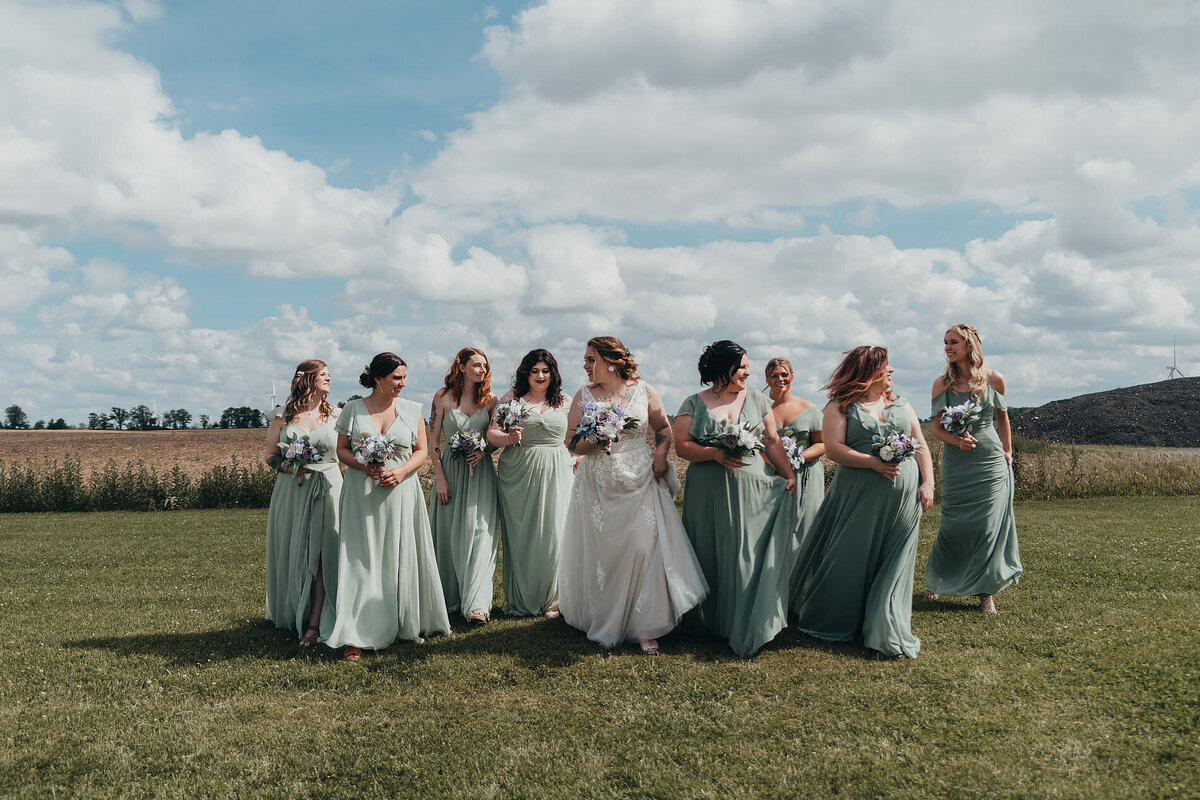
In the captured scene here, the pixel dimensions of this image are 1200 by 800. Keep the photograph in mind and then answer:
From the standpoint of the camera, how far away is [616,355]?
25.5ft

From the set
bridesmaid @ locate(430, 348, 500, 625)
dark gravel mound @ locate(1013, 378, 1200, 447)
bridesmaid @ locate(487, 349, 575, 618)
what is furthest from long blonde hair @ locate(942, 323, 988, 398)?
dark gravel mound @ locate(1013, 378, 1200, 447)

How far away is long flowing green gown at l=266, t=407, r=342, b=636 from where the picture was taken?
835 centimetres

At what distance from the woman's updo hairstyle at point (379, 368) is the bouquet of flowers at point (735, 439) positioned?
296 cm

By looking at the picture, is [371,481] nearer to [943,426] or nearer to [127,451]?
[943,426]

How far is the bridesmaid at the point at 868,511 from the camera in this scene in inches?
295

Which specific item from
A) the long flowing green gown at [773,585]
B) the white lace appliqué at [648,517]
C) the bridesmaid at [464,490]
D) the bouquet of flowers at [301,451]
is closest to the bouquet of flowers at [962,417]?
the long flowing green gown at [773,585]

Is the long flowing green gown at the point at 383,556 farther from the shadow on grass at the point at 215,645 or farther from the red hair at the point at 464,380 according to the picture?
the red hair at the point at 464,380

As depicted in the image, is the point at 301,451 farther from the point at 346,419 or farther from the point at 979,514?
the point at 979,514

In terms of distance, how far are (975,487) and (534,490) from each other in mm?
5004

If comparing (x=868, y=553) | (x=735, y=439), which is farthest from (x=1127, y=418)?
(x=735, y=439)

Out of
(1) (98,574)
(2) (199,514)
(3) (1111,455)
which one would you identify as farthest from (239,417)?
(3) (1111,455)

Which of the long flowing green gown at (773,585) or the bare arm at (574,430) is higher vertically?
the bare arm at (574,430)

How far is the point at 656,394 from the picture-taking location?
7902 millimetres

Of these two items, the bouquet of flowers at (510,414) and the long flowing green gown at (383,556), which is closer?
the long flowing green gown at (383,556)
